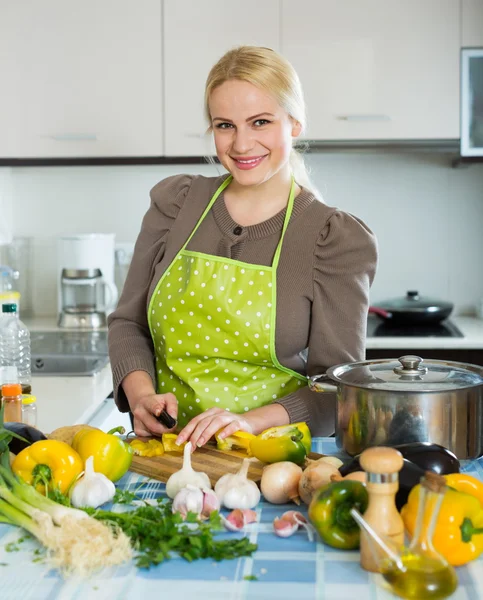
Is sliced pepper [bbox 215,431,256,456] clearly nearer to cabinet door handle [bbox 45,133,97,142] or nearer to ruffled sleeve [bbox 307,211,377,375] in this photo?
ruffled sleeve [bbox 307,211,377,375]

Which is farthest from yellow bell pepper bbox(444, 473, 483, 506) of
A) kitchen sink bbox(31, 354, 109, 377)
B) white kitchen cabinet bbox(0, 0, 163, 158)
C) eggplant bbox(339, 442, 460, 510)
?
white kitchen cabinet bbox(0, 0, 163, 158)

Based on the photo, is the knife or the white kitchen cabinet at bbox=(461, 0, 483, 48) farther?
the white kitchen cabinet at bbox=(461, 0, 483, 48)

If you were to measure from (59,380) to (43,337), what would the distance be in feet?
2.00

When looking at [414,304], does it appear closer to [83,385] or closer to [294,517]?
[83,385]

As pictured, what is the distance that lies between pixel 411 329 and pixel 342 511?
2.09 m

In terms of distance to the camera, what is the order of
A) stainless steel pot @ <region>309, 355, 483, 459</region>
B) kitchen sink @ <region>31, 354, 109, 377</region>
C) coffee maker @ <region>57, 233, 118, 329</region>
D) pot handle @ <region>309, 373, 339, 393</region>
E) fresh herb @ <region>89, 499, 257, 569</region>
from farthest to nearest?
coffee maker @ <region>57, 233, 118, 329</region> < kitchen sink @ <region>31, 354, 109, 377</region> < pot handle @ <region>309, 373, 339, 393</region> < stainless steel pot @ <region>309, 355, 483, 459</region> < fresh herb @ <region>89, 499, 257, 569</region>

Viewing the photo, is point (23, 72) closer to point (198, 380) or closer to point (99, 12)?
point (99, 12)

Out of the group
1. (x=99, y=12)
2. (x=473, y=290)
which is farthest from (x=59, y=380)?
(x=473, y=290)

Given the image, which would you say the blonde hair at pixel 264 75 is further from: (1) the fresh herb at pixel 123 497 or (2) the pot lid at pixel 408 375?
(1) the fresh herb at pixel 123 497

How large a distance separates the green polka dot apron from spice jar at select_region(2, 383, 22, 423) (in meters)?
0.35

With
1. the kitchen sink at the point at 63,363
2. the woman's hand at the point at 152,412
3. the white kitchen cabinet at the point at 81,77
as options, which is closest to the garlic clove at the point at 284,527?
the woman's hand at the point at 152,412

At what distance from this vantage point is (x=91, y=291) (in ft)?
10.9

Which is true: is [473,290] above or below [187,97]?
below

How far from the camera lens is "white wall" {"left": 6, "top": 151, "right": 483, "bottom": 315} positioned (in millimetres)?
3365
